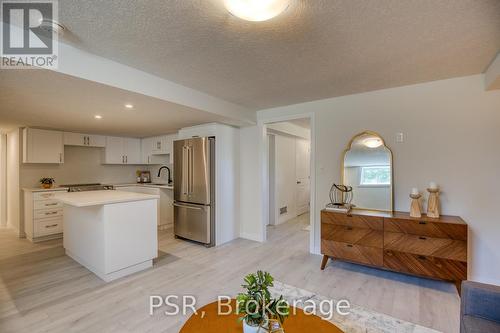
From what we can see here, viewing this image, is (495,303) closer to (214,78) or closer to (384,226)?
(384,226)

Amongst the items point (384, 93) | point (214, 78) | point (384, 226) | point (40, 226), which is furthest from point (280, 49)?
point (40, 226)

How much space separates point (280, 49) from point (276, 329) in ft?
6.73

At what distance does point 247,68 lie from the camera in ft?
7.98

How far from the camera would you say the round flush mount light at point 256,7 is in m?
1.33

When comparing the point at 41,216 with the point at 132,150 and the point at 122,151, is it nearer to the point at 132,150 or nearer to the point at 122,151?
the point at 122,151

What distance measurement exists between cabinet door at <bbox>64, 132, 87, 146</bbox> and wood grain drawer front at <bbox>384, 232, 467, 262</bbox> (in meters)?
5.92

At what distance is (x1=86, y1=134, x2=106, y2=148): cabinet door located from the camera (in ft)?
17.2

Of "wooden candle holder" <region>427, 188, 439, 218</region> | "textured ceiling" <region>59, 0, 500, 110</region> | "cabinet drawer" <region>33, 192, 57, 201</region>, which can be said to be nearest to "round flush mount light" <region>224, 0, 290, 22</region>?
"textured ceiling" <region>59, 0, 500, 110</region>

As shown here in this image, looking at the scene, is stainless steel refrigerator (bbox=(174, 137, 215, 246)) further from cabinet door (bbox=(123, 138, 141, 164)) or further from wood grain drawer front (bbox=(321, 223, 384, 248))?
cabinet door (bbox=(123, 138, 141, 164))

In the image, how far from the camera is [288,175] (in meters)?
5.94

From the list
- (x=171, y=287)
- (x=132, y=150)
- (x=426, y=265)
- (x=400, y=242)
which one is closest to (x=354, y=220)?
(x=400, y=242)

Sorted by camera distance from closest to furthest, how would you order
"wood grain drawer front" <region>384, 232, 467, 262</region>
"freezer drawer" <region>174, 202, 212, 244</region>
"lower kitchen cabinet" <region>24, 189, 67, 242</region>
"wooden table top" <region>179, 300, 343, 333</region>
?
1. "wooden table top" <region>179, 300, 343, 333</region>
2. "wood grain drawer front" <region>384, 232, 467, 262</region>
3. "freezer drawer" <region>174, 202, 212, 244</region>
4. "lower kitchen cabinet" <region>24, 189, 67, 242</region>

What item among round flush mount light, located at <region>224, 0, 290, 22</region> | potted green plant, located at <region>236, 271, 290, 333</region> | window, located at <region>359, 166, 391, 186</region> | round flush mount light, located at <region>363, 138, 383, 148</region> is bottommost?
potted green plant, located at <region>236, 271, 290, 333</region>

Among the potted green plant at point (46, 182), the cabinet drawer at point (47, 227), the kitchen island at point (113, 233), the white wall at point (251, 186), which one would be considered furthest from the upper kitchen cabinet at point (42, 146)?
the white wall at point (251, 186)
